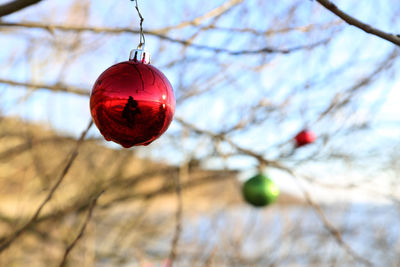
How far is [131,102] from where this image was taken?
112 centimetres

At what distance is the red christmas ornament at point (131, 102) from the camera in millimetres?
1119

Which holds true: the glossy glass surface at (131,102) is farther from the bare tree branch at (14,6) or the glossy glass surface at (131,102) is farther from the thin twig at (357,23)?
the thin twig at (357,23)

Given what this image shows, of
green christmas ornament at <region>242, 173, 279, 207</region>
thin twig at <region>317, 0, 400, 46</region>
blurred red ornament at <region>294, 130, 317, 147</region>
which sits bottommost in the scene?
green christmas ornament at <region>242, 173, 279, 207</region>

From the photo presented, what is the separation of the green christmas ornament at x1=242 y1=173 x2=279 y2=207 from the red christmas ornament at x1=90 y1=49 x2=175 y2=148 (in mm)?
1908

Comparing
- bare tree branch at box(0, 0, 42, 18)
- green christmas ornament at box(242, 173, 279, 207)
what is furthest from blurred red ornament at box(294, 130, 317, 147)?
bare tree branch at box(0, 0, 42, 18)

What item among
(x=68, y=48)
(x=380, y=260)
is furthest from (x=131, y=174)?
(x=380, y=260)

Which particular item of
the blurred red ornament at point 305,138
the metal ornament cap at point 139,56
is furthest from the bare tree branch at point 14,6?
the blurred red ornament at point 305,138

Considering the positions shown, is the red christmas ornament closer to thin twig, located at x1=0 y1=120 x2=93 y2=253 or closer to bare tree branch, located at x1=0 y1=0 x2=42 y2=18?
thin twig, located at x1=0 y1=120 x2=93 y2=253

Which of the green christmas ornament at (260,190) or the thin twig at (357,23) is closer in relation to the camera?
the thin twig at (357,23)

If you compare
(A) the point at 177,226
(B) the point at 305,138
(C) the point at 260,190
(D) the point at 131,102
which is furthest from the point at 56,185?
(B) the point at 305,138

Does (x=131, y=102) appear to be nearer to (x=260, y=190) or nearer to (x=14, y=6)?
(x=14, y=6)

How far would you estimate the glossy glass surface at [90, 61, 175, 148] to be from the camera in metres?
1.12

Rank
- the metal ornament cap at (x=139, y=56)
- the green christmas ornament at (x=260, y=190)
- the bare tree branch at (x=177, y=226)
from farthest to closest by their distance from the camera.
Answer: the green christmas ornament at (x=260, y=190) → the bare tree branch at (x=177, y=226) → the metal ornament cap at (x=139, y=56)

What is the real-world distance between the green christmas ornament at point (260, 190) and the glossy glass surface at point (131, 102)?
6.28 feet
